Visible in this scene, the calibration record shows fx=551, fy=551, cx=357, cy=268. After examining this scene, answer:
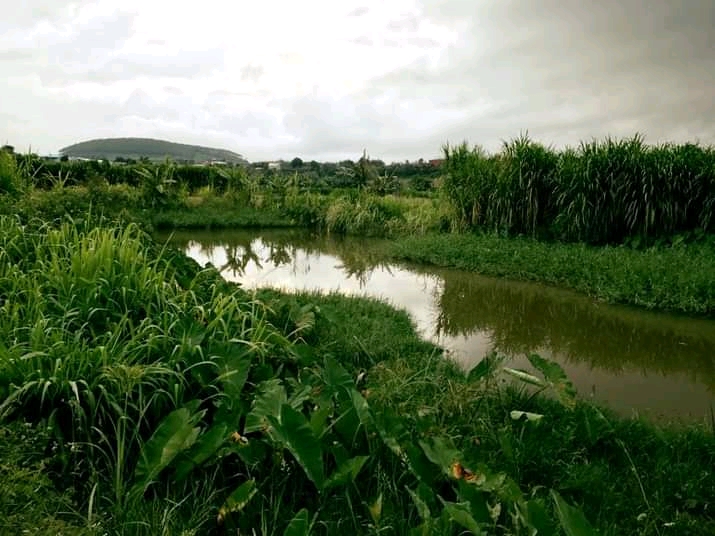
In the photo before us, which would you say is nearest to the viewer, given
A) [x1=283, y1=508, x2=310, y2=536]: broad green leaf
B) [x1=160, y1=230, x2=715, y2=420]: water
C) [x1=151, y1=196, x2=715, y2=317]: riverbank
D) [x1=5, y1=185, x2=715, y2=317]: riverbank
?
[x1=283, y1=508, x2=310, y2=536]: broad green leaf

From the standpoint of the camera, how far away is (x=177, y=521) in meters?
1.86

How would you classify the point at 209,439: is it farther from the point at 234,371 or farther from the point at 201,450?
the point at 234,371

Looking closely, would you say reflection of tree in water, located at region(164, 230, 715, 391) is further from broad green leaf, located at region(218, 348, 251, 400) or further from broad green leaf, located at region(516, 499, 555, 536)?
broad green leaf, located at region(516, 499, 555, 536)

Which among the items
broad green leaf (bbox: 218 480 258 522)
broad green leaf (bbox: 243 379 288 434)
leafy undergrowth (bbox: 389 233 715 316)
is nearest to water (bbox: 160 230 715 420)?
leafy undergrowth (bbox: 389 233 715 316)

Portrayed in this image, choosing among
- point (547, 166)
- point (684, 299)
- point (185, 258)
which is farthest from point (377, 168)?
point (185, 258)

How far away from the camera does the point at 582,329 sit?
218 inches

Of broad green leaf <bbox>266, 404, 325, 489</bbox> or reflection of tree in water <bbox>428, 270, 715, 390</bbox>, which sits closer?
broad green leaf <bbox>266, 404, 325, 489</bbox>

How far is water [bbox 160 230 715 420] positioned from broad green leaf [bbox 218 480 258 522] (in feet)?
8.56

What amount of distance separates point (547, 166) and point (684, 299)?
526 centimetres

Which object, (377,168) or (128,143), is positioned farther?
(128,143)

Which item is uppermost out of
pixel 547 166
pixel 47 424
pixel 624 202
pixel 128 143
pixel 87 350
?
pixel 128 143

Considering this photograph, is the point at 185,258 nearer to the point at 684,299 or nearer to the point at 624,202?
the point at 684,299

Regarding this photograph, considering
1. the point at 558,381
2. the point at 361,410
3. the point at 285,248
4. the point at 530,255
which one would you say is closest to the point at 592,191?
the point at 530,255

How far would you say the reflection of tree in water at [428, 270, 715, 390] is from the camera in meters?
4.69
